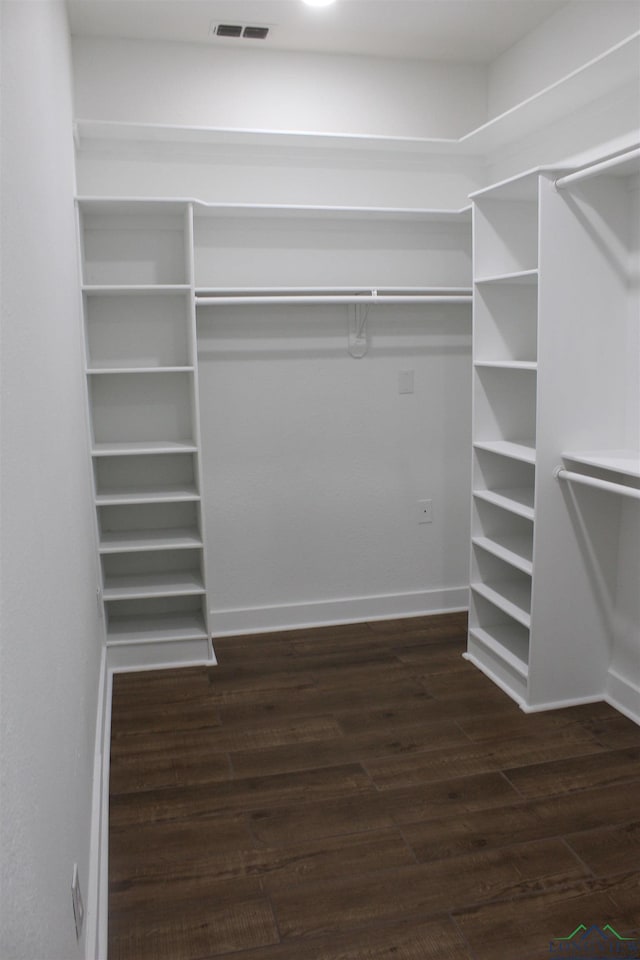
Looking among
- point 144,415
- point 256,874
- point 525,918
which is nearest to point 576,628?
point 525,918

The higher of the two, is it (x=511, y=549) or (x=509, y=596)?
(x=511, y=549)

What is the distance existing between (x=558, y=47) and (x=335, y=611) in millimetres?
2673

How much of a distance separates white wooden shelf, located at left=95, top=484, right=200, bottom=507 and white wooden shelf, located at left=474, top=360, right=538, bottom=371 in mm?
1316

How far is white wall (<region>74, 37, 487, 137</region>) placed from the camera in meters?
3.49

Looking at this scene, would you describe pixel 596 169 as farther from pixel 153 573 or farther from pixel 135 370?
pixel 153 573

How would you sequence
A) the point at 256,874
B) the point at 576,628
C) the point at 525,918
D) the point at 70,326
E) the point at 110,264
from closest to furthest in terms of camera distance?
the point at 525,918 → the point at 256,874 → the point at 70,326 → the point at 576,628 → the point at 110,264

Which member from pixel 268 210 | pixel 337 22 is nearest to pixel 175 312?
pixel 268 210

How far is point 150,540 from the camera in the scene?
11.7 ft

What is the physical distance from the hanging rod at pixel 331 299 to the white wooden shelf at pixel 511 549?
113cm

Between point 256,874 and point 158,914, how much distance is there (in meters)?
0.28

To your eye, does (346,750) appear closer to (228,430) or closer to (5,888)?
(228,430)

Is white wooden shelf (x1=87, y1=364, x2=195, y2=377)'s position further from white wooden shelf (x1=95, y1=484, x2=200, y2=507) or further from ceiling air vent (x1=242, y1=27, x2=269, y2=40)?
ceiling air vent (x1=242, y1=27, x2=269, y2=40)

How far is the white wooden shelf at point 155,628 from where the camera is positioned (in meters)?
3.56

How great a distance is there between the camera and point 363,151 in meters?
3.79
